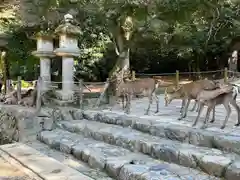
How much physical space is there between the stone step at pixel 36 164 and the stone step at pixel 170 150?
3.62 ft

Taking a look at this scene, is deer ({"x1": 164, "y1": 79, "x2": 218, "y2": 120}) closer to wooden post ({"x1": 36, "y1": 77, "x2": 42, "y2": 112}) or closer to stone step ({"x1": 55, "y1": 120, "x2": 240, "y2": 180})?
stone step ({"x1": 55, "y1": 120, "x2": 240, "y2": 180})

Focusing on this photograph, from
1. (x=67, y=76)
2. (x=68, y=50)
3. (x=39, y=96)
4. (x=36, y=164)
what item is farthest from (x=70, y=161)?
(x=68, y=50)

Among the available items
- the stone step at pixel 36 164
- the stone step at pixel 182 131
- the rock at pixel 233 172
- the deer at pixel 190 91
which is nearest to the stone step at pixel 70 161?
the stone step at pixel 36 164

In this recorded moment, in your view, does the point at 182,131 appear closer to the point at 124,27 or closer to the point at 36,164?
the point at 36,164

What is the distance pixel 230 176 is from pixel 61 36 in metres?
5.74

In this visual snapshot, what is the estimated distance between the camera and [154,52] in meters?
19.3

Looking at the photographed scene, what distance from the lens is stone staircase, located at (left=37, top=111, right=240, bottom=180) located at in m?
3.96

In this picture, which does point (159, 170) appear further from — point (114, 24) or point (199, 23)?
point (199, 23)

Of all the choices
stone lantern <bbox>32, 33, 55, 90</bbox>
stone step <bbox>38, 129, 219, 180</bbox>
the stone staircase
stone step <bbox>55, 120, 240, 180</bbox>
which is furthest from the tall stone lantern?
stone step <bbox>38, 129, 219, 180</bbox>

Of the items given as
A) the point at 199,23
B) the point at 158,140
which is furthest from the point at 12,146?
the point at 199,23

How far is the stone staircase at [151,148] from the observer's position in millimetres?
3957

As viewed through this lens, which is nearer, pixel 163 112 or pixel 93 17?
pixel 163 112

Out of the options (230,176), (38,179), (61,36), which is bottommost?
(38,179)

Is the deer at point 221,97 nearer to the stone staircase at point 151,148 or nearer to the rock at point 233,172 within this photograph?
the stone staircase at point 151,148
